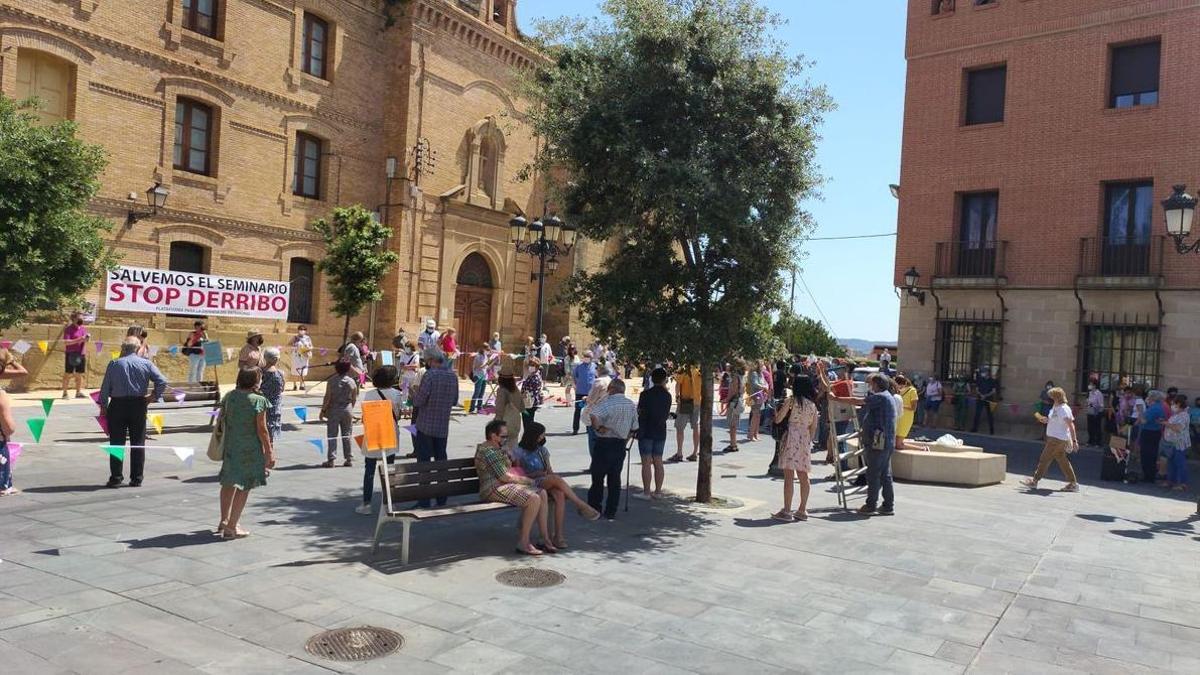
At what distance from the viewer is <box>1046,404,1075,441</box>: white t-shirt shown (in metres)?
13.0

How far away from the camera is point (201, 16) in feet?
69.9

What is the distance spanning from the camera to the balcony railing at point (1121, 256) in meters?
20.5

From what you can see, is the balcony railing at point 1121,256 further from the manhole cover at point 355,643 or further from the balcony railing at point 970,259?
the manhole cover at point 355,643

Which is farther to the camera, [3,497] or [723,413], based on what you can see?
[723,413]

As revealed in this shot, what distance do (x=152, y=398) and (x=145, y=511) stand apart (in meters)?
2.78

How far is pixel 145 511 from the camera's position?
27.8ft

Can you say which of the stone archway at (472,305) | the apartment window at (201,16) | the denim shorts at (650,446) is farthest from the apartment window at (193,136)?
the denim shorts at (650,446)

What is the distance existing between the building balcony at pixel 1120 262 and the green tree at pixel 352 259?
18.0m

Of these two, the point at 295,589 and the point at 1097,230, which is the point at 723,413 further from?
the point at 295,589

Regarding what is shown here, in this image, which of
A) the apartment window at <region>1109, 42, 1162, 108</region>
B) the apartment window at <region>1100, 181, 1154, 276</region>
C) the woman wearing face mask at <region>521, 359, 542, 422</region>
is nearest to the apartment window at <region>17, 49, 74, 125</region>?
the woman wearing face mask at <region>521, 359, 542, 422</region>

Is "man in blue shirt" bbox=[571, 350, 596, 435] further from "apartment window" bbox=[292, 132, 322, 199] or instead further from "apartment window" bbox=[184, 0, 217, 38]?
"apartment window" bbox=[184, 0, 217, 38]

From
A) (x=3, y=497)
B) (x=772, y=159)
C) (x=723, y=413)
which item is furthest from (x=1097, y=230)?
(x=3, y=497)

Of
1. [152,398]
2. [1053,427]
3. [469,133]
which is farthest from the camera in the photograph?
[469,133]

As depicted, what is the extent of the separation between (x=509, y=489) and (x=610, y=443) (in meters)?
1.90
